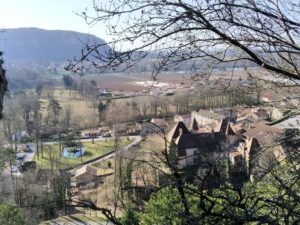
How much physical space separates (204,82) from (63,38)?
13419cm

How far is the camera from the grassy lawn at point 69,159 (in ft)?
86.3

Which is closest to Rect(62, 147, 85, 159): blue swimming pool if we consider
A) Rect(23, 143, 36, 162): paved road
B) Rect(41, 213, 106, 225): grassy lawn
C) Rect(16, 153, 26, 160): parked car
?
Rect(23, 143, 36, 162): paved road

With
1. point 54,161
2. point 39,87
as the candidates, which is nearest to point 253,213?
point 54,161

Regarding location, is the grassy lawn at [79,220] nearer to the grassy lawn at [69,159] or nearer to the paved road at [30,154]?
the grassy lawn at [69,159]

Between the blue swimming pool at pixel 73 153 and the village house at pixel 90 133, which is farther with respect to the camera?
the village house at pixel 90 133

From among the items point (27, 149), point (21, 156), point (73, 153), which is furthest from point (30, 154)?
point (73, 153)

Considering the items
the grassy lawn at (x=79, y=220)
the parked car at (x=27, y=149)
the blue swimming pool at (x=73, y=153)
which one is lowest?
the parked car at (x=27, y=149)

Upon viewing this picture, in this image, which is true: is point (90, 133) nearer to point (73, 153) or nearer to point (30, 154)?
point (30, 154)

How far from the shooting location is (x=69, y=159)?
28.5 m

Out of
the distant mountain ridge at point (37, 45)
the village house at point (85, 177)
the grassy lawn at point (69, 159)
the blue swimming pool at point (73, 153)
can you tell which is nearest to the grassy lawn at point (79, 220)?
the village house at point (85, 177)

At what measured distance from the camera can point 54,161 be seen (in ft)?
85.9

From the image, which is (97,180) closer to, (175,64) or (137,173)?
(137,173)

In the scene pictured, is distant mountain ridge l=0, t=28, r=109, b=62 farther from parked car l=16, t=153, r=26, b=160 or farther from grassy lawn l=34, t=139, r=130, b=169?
parked car l=16, t=153, r=26, b=160

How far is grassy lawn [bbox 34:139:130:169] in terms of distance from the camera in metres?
26.3
